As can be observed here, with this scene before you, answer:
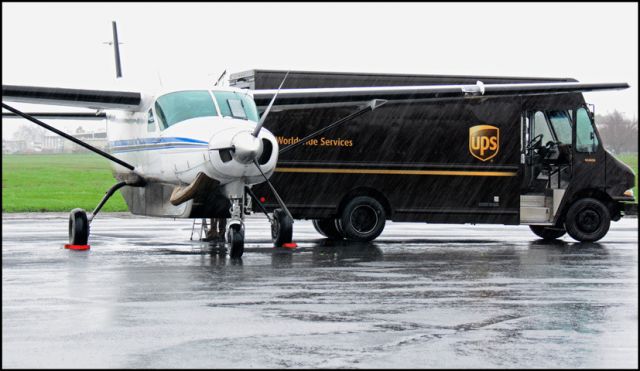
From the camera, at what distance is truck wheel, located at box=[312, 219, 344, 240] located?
73.1ft

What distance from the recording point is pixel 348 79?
21.6 m

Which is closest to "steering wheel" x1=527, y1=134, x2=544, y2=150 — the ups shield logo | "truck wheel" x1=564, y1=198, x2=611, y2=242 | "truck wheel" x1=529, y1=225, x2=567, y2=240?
the ups shield logo

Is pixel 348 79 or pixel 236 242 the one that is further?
pixel 348 79

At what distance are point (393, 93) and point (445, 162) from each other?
5.52 ft

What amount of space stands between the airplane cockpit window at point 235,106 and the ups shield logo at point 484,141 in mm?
4841

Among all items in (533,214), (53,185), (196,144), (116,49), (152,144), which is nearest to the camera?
(196,144)

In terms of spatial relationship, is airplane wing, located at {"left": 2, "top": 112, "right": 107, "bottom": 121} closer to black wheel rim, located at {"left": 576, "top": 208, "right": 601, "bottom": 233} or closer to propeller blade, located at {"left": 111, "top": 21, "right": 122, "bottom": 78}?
propeller blade, located at {"left": 111, "top": 21, "right": 122, "bottom": 78}

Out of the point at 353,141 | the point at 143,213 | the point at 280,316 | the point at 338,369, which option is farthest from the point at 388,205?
the point at 338,369

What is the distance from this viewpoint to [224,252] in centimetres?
1795

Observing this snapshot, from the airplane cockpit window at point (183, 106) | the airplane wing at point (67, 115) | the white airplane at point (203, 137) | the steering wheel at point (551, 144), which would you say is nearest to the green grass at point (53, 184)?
the airplane wing at point (67, 115)

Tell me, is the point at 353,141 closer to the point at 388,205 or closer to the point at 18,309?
the point at 388,205

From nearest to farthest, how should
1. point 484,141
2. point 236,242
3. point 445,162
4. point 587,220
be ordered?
1. point 236,242
2. point 445,162
3. point 484,141
4. point 587,220

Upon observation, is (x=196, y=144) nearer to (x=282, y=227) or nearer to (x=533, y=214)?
(x=282, y=227)

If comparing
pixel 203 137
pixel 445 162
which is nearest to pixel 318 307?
pixel 203 137
